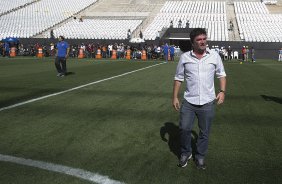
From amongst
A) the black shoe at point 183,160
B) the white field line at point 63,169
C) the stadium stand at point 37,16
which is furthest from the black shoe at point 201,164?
the stadium stand at point 37,16

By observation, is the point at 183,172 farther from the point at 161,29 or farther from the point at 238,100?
the point at 161,29

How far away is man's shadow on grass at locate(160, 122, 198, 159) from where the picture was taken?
18.8 feet

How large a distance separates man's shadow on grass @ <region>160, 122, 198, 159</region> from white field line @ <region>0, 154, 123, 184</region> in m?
1.32

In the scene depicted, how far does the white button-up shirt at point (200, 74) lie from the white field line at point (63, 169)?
1432 millimetres

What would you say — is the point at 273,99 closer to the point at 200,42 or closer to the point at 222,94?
the point at 222,94

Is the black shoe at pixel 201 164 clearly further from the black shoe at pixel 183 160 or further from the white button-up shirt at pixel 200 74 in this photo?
the white button-up shirt at pixel 200 74

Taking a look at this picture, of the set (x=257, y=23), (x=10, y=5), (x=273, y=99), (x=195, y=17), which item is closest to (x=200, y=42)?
(x=273, y=99)

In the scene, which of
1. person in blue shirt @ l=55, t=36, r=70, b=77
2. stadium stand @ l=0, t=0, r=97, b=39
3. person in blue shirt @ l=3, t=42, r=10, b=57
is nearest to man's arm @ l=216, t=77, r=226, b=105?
person in blue shirt @ l=55, t=36, r=70, b=77

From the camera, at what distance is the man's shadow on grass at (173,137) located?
18.8 ft

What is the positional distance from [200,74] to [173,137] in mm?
1834

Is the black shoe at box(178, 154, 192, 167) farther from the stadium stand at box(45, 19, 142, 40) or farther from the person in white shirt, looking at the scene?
the stadium stand at box(45, 19, 142, 40)

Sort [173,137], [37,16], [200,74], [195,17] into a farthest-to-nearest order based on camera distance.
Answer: [37,16] → [195,17] → [173,137] → [200,74]

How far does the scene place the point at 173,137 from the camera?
6.42 metres

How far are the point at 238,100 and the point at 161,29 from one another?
41303 millimetres
